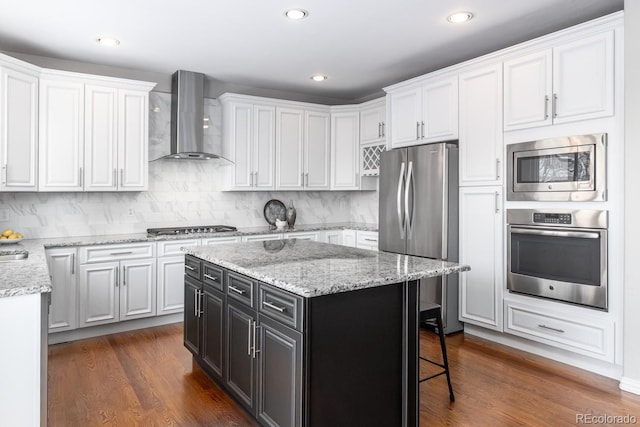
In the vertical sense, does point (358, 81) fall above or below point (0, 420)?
above

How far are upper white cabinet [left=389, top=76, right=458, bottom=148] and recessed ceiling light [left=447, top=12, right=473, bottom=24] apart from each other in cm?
69

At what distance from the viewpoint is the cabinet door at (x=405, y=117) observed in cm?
430

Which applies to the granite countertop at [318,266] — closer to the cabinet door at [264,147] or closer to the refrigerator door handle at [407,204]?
the refrigerator door handle at [407,204]

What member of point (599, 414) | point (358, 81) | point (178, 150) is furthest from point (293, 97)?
point (599, 414)

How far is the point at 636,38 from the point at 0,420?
391 centimetres

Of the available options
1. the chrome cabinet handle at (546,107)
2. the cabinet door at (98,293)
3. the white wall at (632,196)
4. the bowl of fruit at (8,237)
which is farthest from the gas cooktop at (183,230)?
the white wall at (632,196)

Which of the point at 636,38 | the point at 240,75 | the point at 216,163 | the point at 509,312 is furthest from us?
the point at 216,163

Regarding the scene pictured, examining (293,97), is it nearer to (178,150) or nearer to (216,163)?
(216,163)

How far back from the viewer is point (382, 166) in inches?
177

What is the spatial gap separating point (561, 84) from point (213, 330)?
2999 millimetres

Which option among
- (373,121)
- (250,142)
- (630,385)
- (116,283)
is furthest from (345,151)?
(630,385)

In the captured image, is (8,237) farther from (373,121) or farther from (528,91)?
(528,91)

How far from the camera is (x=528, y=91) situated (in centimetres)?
339

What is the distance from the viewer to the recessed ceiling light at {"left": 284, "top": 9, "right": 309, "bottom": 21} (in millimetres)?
3153
